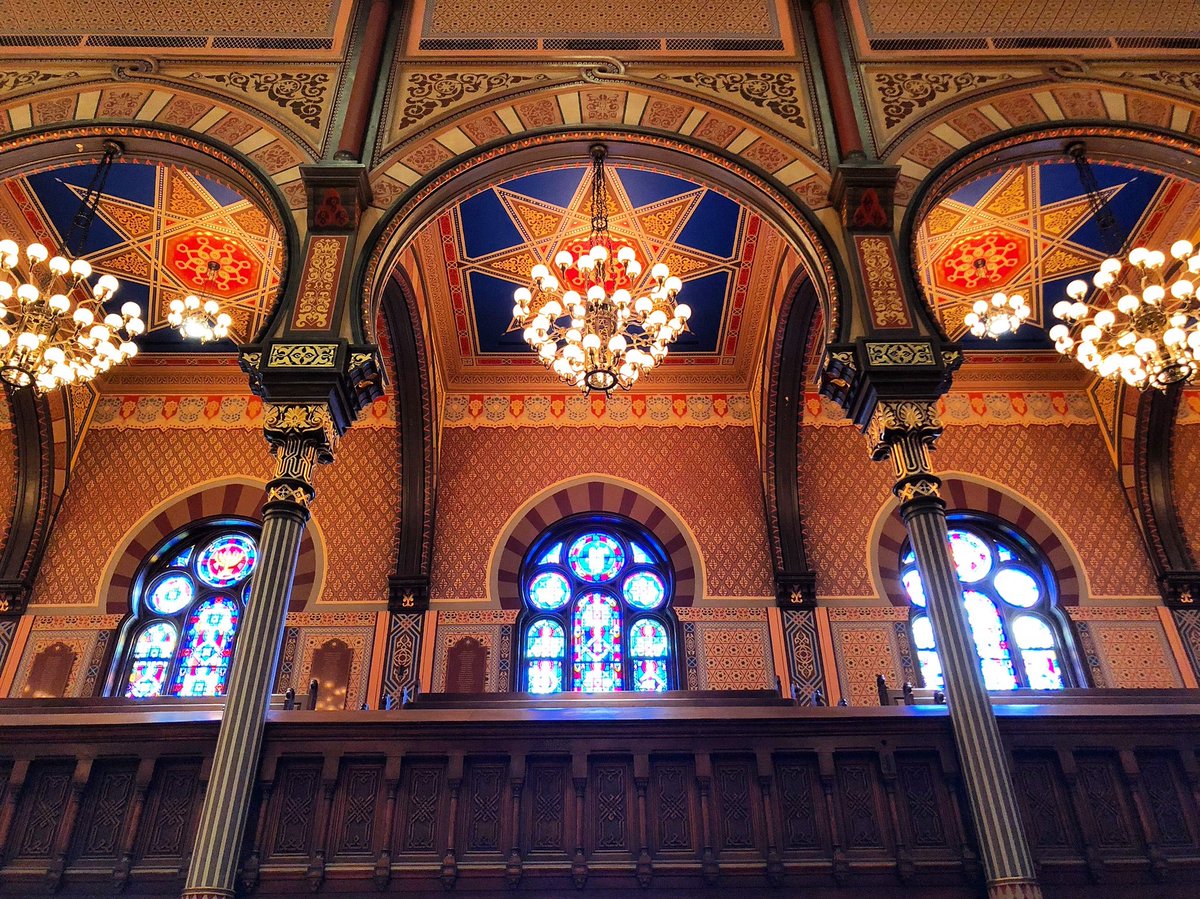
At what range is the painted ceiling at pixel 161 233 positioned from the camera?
953 cm

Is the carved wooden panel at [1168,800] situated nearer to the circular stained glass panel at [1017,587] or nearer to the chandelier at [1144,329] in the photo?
the chandelier at [1144,329]

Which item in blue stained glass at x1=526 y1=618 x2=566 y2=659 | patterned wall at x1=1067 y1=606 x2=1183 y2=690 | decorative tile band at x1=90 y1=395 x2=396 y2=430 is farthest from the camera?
decorative tile band at x1=90 y1=395 x2=396 y2=430

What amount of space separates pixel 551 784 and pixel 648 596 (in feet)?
17.1

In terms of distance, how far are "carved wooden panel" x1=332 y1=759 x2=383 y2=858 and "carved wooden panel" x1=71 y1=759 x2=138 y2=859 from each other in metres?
1.31

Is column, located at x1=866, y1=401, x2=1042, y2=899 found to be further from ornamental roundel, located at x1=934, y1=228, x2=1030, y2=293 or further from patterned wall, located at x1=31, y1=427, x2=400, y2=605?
patterned wall, located at x1=31, y1=427, x2=400, y2=605

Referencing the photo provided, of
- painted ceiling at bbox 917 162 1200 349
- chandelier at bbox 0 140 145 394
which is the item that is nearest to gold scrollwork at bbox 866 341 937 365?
painted ceiling at bbox 917 162 1200 349

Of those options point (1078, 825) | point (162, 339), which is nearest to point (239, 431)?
point (162, 339)

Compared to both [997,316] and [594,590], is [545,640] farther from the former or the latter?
A: [997,316]

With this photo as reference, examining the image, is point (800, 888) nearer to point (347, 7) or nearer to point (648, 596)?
point (648, 596)

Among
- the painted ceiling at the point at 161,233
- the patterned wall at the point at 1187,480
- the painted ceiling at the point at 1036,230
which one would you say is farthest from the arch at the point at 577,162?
the patterned wall at the point at 1187,480

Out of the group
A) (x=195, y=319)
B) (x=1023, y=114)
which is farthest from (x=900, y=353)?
(x=195, y=319)

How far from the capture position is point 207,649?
408 inches

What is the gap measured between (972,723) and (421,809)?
3488 mm

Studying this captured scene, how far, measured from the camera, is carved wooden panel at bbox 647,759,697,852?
548 centimetres
